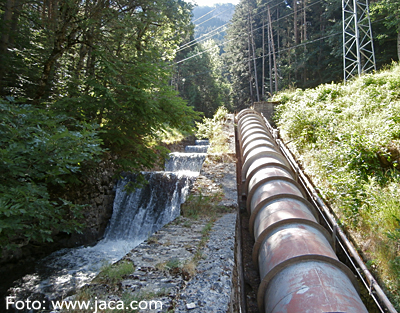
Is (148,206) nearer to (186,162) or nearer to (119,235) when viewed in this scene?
(119,235)

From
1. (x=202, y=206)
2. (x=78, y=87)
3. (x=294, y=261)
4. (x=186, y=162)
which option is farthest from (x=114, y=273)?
(x=186, y=162)

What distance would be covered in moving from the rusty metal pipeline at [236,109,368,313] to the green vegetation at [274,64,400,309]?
66 centimetres

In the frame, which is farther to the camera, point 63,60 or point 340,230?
point 63,60

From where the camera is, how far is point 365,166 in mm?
4727

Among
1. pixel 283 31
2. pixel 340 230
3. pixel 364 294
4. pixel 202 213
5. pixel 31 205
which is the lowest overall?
pixel 364 294

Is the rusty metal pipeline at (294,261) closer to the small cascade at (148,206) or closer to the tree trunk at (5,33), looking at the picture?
the small cascade at (148,206)

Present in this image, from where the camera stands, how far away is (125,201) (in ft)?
30.2

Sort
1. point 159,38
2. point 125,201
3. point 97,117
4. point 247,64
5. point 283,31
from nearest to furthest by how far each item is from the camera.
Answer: point 97,117 < point 125,201 < point 159,38 < point 283,31 < point 247,64

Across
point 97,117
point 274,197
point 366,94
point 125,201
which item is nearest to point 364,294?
point 274,197

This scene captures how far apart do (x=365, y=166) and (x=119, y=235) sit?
7438 mm

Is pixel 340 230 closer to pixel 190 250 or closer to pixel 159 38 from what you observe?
pixel 190 250

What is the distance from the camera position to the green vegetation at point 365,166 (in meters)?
3.51

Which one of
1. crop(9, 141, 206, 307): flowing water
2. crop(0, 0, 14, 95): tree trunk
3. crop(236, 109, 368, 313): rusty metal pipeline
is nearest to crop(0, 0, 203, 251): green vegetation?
crop(0, 0, 14, 95): tree trunk

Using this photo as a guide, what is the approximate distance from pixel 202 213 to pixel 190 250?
1.35 m
